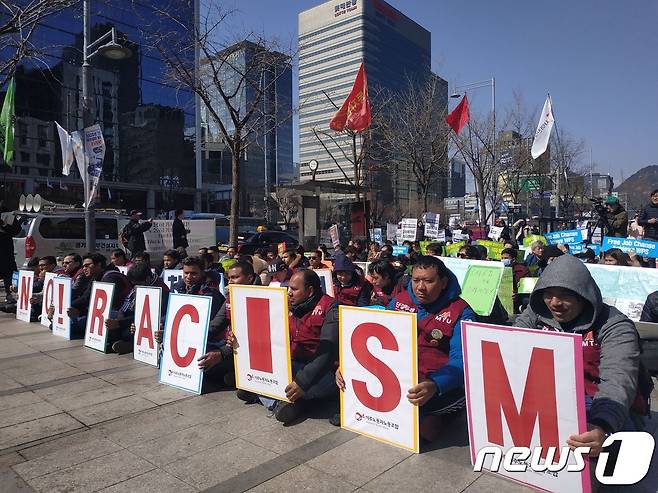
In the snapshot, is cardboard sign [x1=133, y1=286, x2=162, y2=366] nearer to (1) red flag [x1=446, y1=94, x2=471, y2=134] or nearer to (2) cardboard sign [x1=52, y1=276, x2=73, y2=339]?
(2) cardboard sign [x1=52, y1=276, x2=73, y2=339]

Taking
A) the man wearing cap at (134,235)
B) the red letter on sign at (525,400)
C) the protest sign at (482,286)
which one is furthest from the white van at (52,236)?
the red letter on sign at (525,400)

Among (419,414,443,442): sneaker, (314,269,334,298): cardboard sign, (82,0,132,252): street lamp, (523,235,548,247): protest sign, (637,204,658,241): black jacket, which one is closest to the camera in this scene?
(419,414,443,442): sneaker

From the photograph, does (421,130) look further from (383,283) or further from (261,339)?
(261,339)

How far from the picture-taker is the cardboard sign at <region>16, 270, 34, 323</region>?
9016mm

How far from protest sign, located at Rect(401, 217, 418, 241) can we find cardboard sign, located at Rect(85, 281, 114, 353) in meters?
12.5

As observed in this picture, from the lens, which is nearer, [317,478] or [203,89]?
[317,478]

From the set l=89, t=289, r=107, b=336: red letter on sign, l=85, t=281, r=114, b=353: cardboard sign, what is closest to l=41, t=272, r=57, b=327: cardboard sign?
l=85, t=281, r=114, b=353: cardboard sign

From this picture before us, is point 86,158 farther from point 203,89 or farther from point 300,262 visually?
point 300,262

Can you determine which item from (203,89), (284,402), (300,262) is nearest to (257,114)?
(203,89)

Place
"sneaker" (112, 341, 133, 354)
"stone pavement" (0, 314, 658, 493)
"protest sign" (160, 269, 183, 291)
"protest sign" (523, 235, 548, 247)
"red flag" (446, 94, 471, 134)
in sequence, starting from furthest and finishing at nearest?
1. "red flag" (446, 94, 471, 134)
2. "protest sign" (523, 235, 548, 247)
3. "protest sign" (160, 269, 183, 291)
4. "sneaker" (112, 341, 133, 354)
5. "stone pavement" (0, 314, 658, 493)

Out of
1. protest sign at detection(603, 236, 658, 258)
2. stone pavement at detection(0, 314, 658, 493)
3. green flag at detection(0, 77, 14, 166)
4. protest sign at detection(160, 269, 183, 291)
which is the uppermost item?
green flag at detection(0, 77, 14, 166)

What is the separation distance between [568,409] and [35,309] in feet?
30.3

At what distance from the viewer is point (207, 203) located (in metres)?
61.8

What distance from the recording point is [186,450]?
3.72 meters
